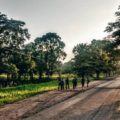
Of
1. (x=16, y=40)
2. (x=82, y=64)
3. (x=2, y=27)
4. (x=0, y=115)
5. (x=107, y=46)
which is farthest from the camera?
(x=82, y=64)

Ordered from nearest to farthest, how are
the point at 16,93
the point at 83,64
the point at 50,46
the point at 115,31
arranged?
the point at 16,93 → the point at 115,31 → the point at 83,64 → the point at 50,46

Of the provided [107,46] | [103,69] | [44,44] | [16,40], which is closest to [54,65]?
[44,44]

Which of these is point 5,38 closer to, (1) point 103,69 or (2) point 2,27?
(2) point 2,27

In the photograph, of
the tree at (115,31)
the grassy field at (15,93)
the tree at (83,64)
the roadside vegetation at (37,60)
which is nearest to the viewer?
the grassy field at (15,93)

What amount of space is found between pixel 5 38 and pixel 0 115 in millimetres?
20478

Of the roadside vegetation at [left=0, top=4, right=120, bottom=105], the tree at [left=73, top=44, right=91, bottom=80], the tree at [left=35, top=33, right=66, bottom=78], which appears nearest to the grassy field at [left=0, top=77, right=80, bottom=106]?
the roadside vegetation at [left=0, top=4, right=120, bottom=105]

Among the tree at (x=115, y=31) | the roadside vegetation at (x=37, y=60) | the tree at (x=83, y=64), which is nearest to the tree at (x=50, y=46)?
the roadside vegetation at (x=37, y=60)

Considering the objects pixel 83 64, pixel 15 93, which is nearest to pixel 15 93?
pixel 15 93

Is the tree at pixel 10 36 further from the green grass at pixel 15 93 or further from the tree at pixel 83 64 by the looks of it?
the tree at pixel 83 64

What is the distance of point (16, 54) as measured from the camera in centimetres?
4128

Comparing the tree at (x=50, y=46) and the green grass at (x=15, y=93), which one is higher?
the tree at (x=50, y=46)

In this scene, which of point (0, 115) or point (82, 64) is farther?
point (82, 64)

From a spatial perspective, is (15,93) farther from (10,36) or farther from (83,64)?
(83,64)

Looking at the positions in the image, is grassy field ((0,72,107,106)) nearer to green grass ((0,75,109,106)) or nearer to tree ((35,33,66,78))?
green grass ((0,75,109,106))
